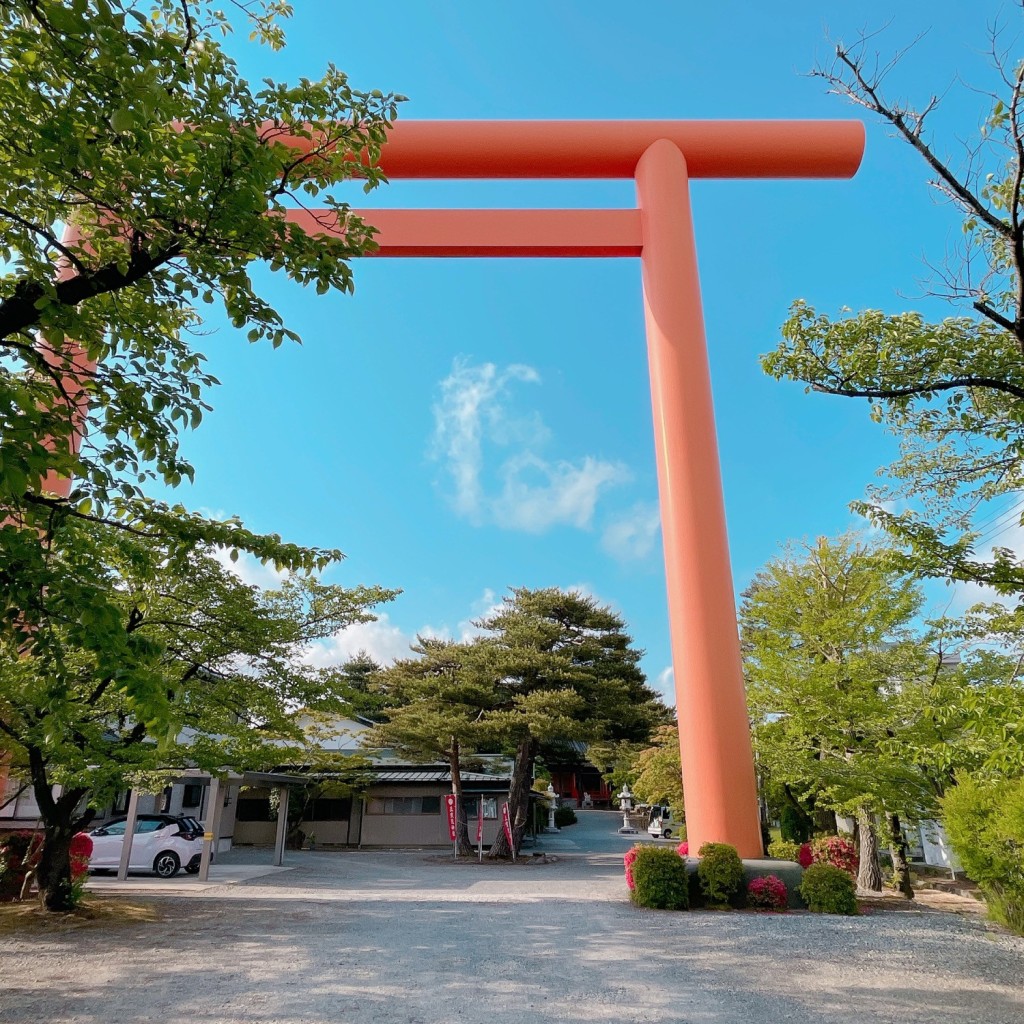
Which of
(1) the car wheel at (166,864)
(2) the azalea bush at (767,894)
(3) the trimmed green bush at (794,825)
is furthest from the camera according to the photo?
(3) the trimmed green bush at (794,825)

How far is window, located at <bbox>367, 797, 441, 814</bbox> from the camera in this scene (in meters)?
23.6

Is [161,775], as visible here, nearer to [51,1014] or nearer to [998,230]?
[51,1014]

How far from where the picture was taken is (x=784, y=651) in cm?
1155

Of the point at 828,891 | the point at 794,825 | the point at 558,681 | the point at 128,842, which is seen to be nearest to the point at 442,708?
the point at 558,681

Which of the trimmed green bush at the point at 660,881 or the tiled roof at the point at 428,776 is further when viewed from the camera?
the tiled roof at the point at 428,776

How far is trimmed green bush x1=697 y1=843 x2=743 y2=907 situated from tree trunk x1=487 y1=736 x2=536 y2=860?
1042cm

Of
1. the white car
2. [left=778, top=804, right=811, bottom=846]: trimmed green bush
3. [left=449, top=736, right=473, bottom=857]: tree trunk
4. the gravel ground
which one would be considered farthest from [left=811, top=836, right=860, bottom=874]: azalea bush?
the white car

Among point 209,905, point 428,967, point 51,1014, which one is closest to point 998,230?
point 428,967

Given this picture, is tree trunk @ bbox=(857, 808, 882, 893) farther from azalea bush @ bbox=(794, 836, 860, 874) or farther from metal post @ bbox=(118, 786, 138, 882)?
metal post @ bbox=(118, 786, 138, 882)

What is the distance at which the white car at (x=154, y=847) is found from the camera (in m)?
14.7

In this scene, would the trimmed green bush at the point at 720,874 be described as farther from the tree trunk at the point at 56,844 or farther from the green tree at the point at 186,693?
the tree trunk at the point at 56,844

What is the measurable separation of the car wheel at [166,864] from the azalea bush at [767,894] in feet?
37.8

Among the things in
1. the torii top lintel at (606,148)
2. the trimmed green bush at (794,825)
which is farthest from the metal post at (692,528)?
the trimmed green bush at (794,825)

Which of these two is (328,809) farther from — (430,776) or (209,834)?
(209,834)
